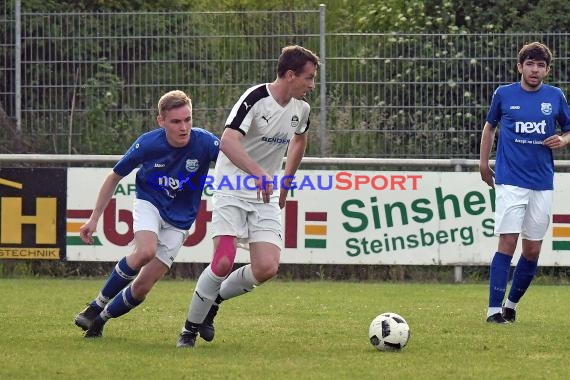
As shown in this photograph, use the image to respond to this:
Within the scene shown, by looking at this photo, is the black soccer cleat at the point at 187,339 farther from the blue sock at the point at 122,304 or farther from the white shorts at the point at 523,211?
the white shorts at the point at 523,211

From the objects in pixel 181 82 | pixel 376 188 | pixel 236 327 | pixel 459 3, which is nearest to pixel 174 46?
pixel 181 82

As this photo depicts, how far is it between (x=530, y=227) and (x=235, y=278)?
105 inches

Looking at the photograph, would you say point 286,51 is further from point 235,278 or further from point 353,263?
point 353,263

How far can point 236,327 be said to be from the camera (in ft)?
32.4

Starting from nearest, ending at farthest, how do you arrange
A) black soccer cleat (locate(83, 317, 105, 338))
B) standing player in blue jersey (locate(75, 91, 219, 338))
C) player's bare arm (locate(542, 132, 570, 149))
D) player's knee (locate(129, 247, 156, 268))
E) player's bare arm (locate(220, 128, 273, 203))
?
1. player's bare arm (locate(220, 128, 273, 203))
2. player's knee (locate(129, 247, 156, 268))
3. standing player in blue jersey (locate(75, 91, 219, 338))
4. black soccer cleat (locate(83, 317, 105, 338))
5. player's bare arm (locate(542, 132, 570, 149))

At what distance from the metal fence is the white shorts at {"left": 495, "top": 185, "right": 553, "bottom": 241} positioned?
16.3 ft

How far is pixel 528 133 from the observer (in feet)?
33.2

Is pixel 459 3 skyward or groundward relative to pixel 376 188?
skyward

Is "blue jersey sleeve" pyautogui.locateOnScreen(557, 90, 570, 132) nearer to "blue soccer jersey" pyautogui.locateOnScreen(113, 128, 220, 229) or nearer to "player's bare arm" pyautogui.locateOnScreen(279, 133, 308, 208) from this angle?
"player's bare arm" pyautogui.locateOnScreen(279, 133, 308, 208)

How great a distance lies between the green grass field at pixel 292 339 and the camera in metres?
7.33

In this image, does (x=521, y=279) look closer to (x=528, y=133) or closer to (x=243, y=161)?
(x=528, y=133)

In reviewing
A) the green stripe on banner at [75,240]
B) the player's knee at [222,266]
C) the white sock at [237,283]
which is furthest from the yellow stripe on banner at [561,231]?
the player's knee at [222,266]

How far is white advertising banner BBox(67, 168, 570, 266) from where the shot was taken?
47.6 ft

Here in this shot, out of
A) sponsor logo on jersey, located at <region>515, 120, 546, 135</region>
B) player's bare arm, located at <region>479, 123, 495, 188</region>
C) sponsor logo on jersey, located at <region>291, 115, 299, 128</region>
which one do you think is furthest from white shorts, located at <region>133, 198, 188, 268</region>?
sponsor logo on jersey, located at <region>515, 120, 546, 135</region>
